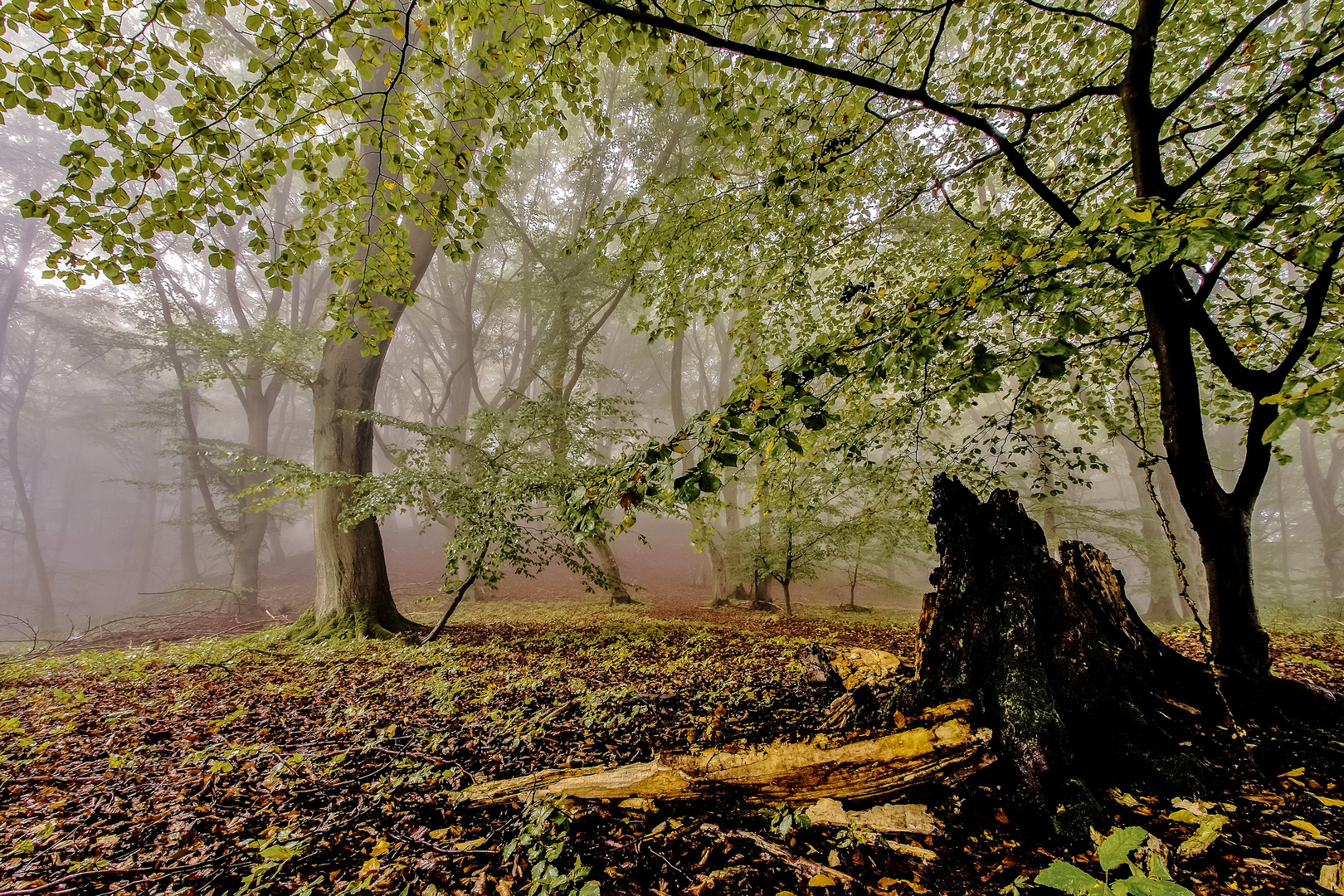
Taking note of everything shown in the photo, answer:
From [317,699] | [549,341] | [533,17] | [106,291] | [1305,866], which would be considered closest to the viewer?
[1305,866]

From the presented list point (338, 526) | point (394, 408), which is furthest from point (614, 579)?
point (394, 408)

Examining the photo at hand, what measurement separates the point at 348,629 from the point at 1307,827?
9.07 metres

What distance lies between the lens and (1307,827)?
1770mm

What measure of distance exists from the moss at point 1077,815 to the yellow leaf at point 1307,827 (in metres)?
0.63

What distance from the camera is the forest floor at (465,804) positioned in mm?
1761

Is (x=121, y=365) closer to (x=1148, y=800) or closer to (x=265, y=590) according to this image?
(x=265, y=590)

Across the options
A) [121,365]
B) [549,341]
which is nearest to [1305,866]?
[549,341]

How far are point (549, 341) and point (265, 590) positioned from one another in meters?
16.7

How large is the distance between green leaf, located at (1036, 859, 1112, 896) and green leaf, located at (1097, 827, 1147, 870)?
0.17 feet

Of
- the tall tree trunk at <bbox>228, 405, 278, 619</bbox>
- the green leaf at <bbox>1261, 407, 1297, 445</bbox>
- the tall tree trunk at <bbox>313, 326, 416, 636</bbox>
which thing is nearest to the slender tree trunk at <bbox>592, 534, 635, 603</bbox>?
the tall tree trunk at <bbox>313, 326, 416, 636</bbox>

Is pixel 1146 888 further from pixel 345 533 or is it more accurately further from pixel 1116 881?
pixel 345 533

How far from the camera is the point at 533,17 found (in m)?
2.55

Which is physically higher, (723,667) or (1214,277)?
(1214,277)

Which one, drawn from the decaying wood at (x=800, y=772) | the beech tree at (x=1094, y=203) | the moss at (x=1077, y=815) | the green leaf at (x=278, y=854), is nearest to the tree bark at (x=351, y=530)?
the green leaf at (x=278, y=854)
